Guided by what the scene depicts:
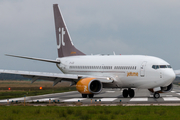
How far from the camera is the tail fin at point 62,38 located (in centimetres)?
3959

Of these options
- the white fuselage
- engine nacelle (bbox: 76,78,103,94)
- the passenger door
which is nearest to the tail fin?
the white fuselage

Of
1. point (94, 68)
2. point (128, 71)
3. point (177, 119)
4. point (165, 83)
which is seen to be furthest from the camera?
point (94, 68)

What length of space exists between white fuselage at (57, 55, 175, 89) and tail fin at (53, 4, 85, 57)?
3.78m

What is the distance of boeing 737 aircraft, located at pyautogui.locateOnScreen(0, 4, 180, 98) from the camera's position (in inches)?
1129

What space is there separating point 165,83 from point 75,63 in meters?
11.8

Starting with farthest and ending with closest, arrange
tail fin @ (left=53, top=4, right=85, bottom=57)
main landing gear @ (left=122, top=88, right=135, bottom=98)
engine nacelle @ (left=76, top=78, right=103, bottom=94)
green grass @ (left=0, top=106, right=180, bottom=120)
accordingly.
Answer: tail fin @ (left=53, top=4, right=85, bottom=57), main landing gear @ (left=122, top=88, right=135, bottom=98), engine nacelle @ (left=76, top=78, right=103, bottom=94), green grass @ (left=0, top=106, right=180, bottom=120)

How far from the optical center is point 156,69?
2856cm

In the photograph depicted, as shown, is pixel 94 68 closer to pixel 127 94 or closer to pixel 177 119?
pixel 127 94

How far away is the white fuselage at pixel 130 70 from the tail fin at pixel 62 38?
3.78m

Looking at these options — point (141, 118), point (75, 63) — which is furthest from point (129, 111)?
point (75, 63)

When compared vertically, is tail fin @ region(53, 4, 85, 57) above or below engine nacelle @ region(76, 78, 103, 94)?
above

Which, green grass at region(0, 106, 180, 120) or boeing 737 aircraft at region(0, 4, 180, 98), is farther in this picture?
boeing 737 aircraft at region(0, 4, 180, 98)

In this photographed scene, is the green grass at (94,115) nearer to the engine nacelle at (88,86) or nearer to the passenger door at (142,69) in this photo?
the engine nacelle at (88,86)

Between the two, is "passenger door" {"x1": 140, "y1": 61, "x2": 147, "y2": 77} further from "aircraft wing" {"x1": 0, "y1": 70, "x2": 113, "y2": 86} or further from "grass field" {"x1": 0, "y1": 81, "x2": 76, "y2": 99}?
"grass field" {"x1": 0, "y1": 81, "x2": 76, "y2": 99}
